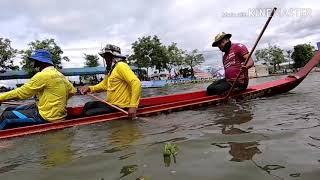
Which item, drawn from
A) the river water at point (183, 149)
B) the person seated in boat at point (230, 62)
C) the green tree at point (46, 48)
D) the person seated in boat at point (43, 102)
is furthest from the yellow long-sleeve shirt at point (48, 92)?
the green tree at point (46, 48)

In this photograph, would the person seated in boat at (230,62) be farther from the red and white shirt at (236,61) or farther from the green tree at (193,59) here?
the green tree at (193,59)

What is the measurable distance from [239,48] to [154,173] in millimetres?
5911

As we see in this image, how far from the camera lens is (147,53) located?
52.5 meters

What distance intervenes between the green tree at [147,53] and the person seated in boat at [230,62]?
142ft

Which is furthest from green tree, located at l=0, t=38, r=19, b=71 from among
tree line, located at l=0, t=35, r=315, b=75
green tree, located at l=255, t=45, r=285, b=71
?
green tree, located at l=255, t=45, r=285, b=71

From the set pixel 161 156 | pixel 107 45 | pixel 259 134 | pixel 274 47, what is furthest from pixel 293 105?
pixel 274 47

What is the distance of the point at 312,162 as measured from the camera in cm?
321

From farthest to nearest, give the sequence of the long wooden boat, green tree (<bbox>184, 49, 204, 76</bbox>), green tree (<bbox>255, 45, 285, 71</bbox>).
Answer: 1. green tree (<bbox>255, 45, 285, 71</bbox>)
2. green tree (<bbox>184, 49, 204, 76</bbox>)
3. the long wooden boat

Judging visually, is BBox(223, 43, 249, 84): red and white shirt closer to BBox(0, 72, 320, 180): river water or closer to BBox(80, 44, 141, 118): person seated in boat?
BBox(0, 72, 320, 180): river water

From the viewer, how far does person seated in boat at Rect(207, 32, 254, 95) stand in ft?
28.1

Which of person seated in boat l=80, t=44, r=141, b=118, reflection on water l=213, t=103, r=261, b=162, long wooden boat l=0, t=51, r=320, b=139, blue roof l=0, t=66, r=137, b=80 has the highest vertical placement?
blue roof l=0, t=66, r=137, b=80

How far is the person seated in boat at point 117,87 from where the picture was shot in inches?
266

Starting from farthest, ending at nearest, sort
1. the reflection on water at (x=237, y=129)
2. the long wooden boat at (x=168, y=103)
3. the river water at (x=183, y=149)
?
the long wooden boat at (x=168, y=103) < the reflection on water at (x=237, y=129) < the river water at (x=183, y=149)

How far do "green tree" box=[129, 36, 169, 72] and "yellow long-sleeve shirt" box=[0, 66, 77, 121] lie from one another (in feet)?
150
